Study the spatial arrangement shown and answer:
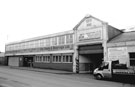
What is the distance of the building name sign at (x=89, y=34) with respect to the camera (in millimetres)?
21950

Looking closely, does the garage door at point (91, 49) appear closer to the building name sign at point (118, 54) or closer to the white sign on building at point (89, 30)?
the white sign on building at point (89, 30)

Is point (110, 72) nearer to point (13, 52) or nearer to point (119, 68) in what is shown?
point (119, 68)

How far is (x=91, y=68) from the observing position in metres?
25.6

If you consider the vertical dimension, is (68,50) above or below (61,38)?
below

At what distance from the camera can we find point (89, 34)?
23.1m

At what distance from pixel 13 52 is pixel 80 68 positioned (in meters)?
26.4

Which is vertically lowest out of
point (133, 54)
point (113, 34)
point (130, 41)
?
point (133, 54)

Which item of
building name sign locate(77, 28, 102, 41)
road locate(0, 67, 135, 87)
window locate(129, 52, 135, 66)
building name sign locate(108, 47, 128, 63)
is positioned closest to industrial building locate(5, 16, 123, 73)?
building name sign locate(77, 28, 102, 41)

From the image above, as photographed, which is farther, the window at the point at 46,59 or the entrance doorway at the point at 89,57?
the window at the point at 46,59

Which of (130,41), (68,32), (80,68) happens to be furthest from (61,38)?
(130,41)

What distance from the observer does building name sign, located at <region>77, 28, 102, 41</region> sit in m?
22.0

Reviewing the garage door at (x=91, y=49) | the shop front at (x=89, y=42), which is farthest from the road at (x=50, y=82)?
the shop front at (x=89, y=42)

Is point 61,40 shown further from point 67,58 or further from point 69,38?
point 67,58

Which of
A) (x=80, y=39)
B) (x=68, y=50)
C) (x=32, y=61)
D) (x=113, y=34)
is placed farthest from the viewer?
(x=32, y=61)
